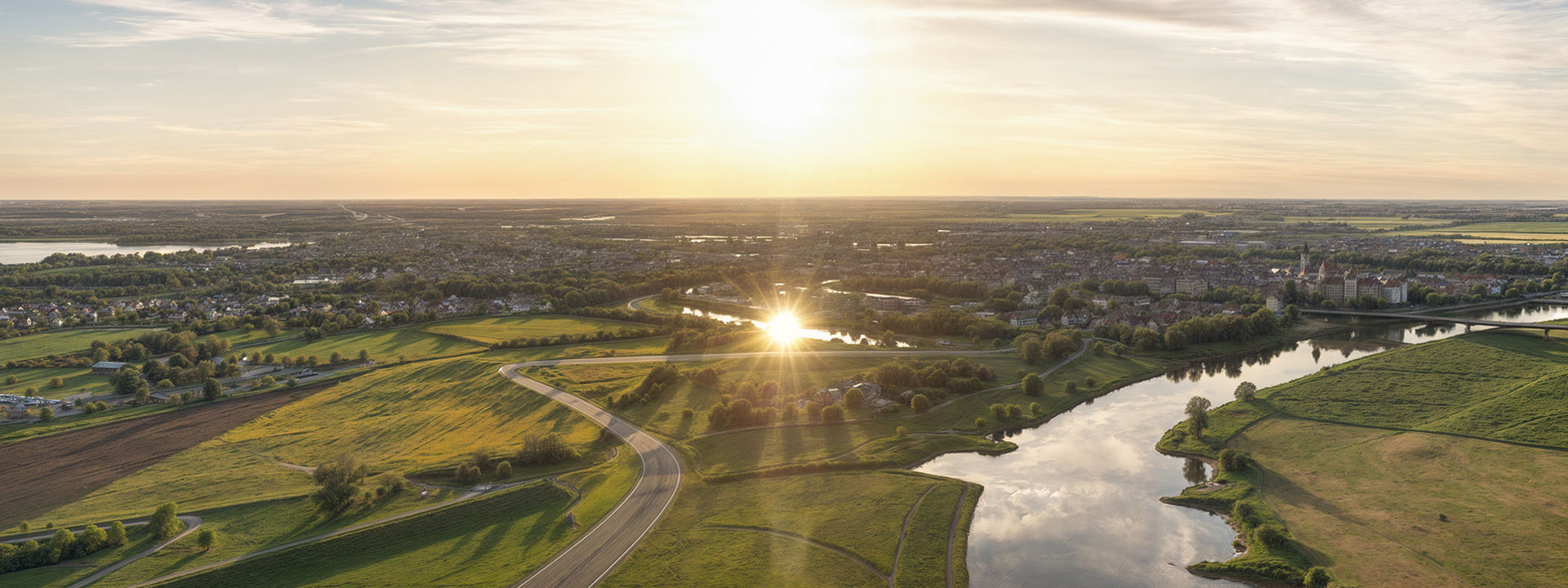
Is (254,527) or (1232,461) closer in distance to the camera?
(254,527)

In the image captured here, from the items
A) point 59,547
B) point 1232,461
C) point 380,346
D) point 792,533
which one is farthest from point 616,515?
point 380,346

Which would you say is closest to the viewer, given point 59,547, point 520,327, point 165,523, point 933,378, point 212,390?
point 59,547

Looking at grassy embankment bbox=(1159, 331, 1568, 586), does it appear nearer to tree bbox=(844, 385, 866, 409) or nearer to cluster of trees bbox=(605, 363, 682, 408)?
tree bbox=(844, 385, 866, 409)

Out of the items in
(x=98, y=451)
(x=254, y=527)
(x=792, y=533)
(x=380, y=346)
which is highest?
(x=380, y=346)

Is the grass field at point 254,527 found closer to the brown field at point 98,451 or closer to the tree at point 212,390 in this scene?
the brown field at point 98,451

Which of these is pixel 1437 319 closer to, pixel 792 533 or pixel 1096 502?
pixel 1096 502

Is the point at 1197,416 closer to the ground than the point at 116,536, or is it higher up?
higher up

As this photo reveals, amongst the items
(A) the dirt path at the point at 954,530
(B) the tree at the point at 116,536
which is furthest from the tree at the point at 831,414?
(B) the tree at the point at 116,536
